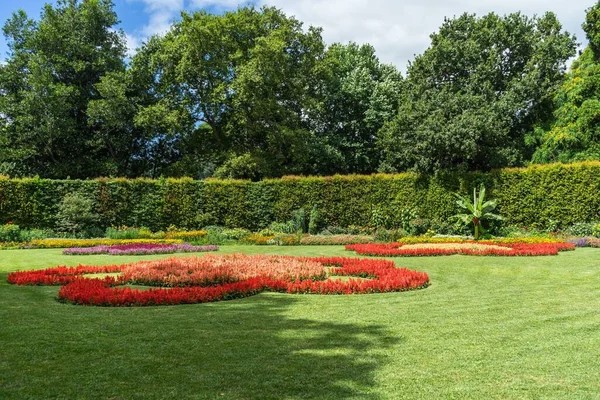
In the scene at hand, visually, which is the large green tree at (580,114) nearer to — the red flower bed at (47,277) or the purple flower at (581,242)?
the purple flower at (581,242)

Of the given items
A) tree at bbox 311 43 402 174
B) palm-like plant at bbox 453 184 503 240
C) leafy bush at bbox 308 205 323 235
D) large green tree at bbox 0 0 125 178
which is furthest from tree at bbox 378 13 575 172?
large green tree at bbox 0 0 125 178

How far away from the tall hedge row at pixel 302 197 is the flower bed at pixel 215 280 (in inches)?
502

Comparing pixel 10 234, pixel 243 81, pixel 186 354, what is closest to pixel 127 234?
pixel 10 234

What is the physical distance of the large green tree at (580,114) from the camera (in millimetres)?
25500

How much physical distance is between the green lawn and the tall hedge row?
1469cm

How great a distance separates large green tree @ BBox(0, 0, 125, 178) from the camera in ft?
97.8

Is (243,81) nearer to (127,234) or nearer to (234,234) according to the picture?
(234,234)

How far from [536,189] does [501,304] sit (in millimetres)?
16647

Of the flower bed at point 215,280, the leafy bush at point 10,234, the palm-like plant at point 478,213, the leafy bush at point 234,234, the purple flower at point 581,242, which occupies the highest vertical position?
the palm-like plant at point 478,213

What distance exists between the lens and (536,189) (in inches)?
849

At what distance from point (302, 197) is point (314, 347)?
20940mm

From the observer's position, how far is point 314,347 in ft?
16.3

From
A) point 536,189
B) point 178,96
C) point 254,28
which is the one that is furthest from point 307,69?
point 536,189

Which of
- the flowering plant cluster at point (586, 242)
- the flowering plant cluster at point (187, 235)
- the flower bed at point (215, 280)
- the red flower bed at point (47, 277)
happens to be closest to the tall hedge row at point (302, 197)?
the flowering plant cluster at point (187, 235)
